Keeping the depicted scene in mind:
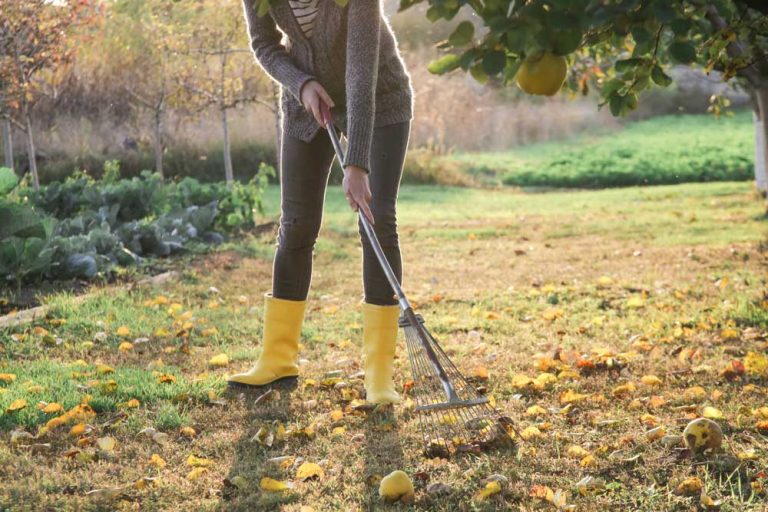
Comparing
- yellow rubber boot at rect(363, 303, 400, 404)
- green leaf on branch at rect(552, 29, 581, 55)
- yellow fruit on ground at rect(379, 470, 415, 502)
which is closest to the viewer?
green leaf on branch at rect(552, 29, 581, 55)

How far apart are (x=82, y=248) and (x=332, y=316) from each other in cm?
175

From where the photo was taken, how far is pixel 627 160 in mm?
17094

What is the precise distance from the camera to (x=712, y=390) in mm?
3381

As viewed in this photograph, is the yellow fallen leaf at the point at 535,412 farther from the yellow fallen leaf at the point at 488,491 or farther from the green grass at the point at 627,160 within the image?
the green grass at the point at 627,160

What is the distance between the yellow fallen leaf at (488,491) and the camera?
7.87 ft

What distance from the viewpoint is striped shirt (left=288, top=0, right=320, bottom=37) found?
3.21 m

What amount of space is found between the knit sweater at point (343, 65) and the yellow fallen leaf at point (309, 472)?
101cm

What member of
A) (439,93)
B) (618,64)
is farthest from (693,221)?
(439,93)

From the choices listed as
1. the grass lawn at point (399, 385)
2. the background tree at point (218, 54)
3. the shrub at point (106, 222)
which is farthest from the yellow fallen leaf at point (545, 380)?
the background tree at point (218, 54)

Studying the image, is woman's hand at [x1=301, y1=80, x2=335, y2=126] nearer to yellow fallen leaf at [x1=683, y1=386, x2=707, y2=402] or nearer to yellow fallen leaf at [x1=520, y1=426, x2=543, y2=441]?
yellow fallen leaf at [x1=520, y1=426, x2=543, y2=441]

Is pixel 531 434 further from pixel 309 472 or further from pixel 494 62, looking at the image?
pixel 494 62

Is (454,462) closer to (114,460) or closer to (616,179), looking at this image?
(114,460)

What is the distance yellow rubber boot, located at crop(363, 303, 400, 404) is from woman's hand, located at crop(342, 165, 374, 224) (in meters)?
0.47

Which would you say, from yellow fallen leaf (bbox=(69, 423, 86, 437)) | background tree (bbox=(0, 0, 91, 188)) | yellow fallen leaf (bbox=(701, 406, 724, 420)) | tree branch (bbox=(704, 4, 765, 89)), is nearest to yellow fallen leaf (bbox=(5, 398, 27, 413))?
yellow fallen leaf (bbox=(69, 423, 86, 437))
